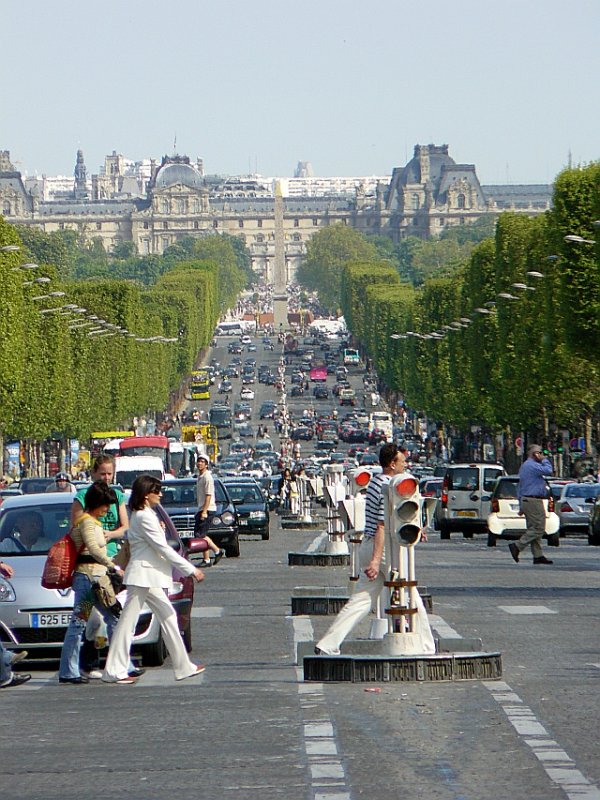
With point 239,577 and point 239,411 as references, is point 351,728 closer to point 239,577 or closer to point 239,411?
point 239,577

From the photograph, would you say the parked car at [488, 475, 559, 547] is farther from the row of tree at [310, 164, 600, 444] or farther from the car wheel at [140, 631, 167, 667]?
the car wheel at [140, 631, 167, 667]

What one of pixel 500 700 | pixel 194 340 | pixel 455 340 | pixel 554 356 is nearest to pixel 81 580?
pixel 500 700

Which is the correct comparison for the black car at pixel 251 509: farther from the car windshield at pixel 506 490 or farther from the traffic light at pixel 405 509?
the traffic light at pixel 405 509

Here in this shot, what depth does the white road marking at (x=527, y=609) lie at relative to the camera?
79.2 feet

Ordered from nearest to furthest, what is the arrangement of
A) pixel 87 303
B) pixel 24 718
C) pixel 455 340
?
pixel 24 718, pixel 455 340, pixel 87 303

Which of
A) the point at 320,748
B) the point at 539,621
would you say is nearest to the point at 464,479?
the point at 539,621

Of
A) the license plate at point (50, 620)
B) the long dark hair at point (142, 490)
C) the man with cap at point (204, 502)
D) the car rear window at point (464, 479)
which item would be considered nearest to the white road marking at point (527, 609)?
the license plate at point (50, 620)

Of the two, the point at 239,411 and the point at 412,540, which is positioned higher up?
the point at 412,540

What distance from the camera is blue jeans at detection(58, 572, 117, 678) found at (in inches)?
678

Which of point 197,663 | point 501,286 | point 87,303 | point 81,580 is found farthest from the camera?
point 87,303

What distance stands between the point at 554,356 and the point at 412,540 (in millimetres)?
56291

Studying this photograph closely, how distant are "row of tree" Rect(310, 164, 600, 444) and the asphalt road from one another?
1440 inches

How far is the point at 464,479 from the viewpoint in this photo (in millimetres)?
51031

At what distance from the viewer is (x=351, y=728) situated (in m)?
13.4
